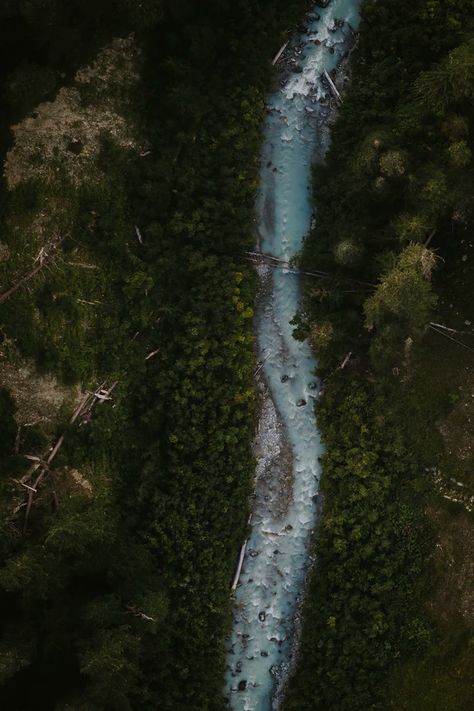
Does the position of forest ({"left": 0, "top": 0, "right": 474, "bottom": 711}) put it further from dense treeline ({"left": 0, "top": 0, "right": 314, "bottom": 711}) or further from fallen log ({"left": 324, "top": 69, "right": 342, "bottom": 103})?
fallen log ({"left": 324, "top": 69, "right": 342, "bottom": 103})

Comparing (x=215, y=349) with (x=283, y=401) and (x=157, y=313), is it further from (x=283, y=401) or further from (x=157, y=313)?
(x=283, y=401)

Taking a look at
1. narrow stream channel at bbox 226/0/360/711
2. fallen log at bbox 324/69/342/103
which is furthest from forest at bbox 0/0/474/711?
fallen log at bbox 324/69/342/103

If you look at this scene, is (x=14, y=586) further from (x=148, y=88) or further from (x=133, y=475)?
(x=148, y=88)

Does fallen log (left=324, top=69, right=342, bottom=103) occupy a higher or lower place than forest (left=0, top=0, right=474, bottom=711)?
higher

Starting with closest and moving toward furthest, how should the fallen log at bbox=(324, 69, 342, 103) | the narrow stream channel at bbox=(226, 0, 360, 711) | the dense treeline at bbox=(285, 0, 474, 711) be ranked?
the dense treeline at bbox=(285, 0, 474, 711) → the narrow stream channel at bbox=(226, 0, 360, 711) → the fallen log at bbox=(324, 69, 342, 103)

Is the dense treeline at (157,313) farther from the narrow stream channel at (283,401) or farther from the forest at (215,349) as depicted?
the narrow stream channel at (283,401)

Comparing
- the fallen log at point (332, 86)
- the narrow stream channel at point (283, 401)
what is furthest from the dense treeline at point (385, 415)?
the fallen log at point (332, 86)

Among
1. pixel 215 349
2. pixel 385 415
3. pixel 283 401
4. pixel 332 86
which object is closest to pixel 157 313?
pixel 215 349
